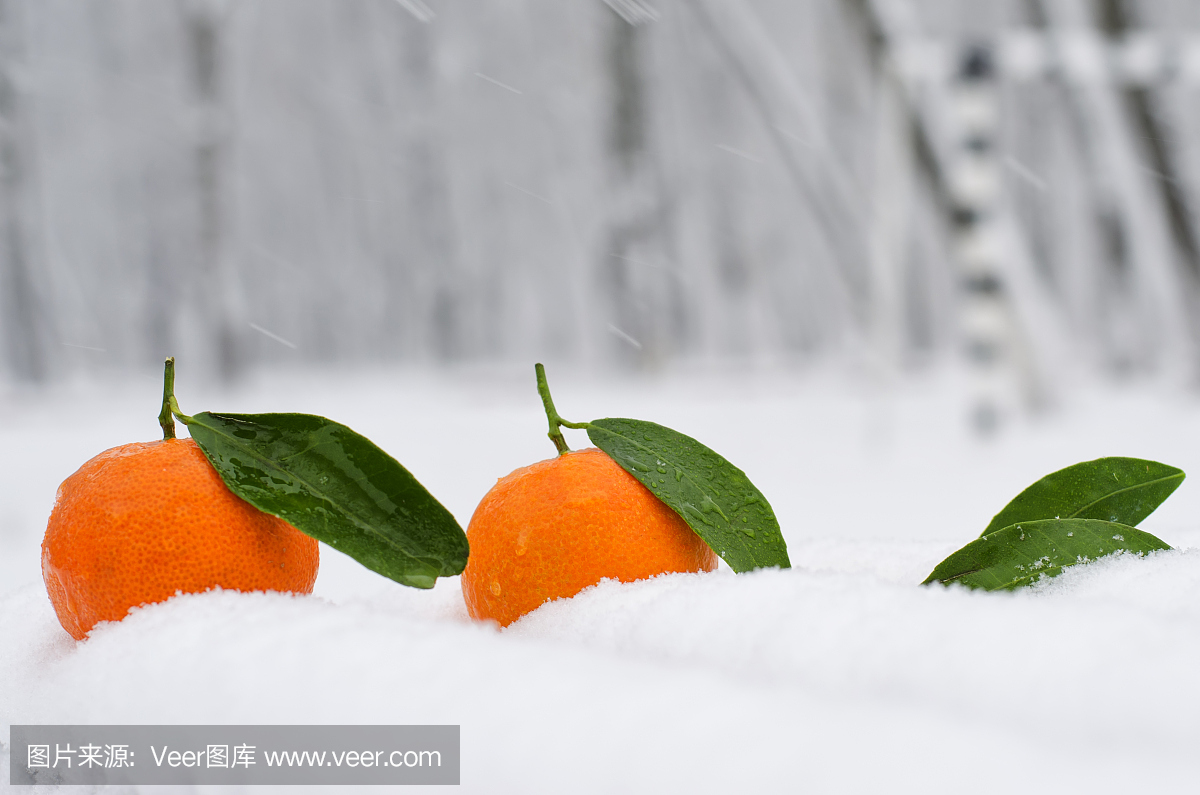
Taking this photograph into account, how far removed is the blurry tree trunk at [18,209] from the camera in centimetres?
508

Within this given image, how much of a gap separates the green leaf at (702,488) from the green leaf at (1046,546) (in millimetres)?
103

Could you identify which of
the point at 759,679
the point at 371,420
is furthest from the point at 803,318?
the point at 759,679

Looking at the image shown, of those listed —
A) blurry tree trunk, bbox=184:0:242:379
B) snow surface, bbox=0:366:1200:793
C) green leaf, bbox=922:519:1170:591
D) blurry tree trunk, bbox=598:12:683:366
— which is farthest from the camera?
blurry tree trunk, bbox=598:12:683:366

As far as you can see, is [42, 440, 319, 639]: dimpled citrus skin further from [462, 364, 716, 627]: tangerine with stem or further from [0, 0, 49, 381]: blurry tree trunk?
[0, 0, 49, 381]: blurry tree trunk

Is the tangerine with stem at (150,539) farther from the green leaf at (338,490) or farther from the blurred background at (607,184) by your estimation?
the blurred background at (607,184)

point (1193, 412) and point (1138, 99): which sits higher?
point (1138, 99)

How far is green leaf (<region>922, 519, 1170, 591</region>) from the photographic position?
20.1 inches

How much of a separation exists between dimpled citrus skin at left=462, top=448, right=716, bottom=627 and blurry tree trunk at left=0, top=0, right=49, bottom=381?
5.48 metres

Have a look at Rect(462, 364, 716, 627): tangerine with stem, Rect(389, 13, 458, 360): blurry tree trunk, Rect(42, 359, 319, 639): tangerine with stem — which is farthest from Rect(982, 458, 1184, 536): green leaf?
Rect(389, 13, 458, 360): blurry tree trunk

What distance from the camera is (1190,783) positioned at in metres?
0.30

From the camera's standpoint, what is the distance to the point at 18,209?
18.3 ft

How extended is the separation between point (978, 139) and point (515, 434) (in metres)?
1.75

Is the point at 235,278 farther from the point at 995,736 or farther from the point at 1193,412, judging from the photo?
the point at 995,736

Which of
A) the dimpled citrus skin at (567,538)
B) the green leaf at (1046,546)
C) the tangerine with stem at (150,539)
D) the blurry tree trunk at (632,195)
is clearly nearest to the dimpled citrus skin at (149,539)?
the tangerine with stem at (150,539)
